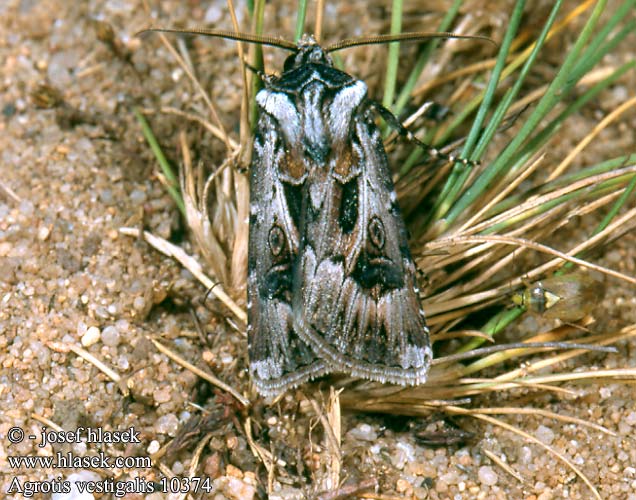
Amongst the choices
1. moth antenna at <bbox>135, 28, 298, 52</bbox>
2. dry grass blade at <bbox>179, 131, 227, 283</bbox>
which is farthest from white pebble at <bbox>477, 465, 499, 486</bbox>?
moth antenna at <bbox>135, 28, 298, 52</bbox>

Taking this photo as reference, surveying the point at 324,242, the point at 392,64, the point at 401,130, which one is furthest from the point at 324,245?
the point at 392,64

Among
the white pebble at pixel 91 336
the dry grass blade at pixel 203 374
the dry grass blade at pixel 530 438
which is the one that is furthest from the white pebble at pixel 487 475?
the white pebble at pixel 91 336

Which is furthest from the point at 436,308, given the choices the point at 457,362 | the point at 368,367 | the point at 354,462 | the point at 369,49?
the point at 369,49

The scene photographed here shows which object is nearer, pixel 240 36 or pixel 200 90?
pixel 240 36

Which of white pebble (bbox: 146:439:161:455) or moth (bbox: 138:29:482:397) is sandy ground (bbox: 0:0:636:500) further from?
moth (bbox: 138:29:482:397)

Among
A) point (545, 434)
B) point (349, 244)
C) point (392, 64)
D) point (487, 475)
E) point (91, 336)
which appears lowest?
point (487, 475)

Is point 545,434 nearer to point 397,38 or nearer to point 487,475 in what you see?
point 487,475

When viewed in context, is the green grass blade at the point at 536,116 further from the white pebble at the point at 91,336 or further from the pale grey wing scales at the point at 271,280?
the white pebble at the point at 91,336
